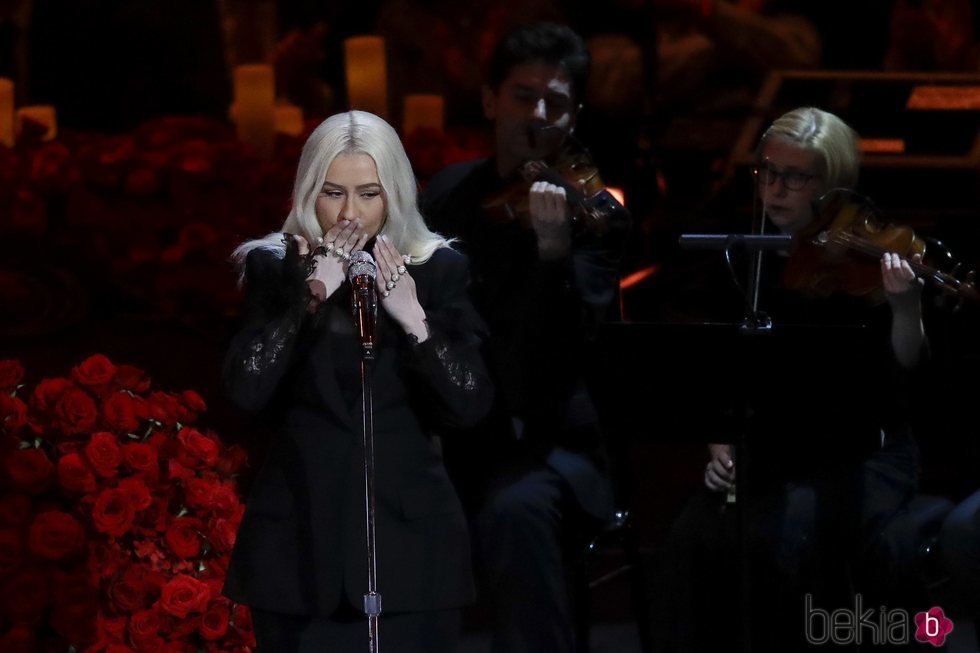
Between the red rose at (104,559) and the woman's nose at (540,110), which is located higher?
the woman's nose at (540,110)

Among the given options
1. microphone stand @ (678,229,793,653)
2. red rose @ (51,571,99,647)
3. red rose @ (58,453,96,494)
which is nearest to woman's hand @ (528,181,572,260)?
microphone stand @ (678,229,793,653)

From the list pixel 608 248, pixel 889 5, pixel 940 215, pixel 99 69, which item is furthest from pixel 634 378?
pixel 99 69

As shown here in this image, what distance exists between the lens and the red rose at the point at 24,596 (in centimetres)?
327

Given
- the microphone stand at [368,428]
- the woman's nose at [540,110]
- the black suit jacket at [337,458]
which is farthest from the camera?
the woman's nose at [540,110]

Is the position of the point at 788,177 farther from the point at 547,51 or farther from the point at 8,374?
the point at 8,374

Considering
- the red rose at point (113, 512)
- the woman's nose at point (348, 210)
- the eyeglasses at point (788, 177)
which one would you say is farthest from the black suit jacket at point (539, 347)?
the red rose at point (113, 512)

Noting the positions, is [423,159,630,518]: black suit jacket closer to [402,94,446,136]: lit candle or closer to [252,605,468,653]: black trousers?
[252,605,468,653]: black trousers

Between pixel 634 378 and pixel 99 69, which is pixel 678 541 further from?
pixel 99 69

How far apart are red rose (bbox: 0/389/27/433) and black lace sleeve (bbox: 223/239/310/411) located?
651mm

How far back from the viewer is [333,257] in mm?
2965

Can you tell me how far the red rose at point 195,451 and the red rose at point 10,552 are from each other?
1.23ft

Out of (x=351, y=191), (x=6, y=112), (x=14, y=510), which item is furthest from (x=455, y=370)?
(x=6, y=112)

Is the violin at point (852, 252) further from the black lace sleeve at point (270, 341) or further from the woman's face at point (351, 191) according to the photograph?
the black lace sleeve at point (270, 341)

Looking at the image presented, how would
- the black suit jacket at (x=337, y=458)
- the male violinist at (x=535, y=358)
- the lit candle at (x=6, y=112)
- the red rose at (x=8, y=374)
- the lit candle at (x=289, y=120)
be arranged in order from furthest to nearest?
the lit candle at (x=289, y=120)
the lit candle at (x=6, y=112)
the male violinist at (x=535, y=358)
the red rose at (x=8, y=374)
the black suit jacket at (x=337, y=458)
